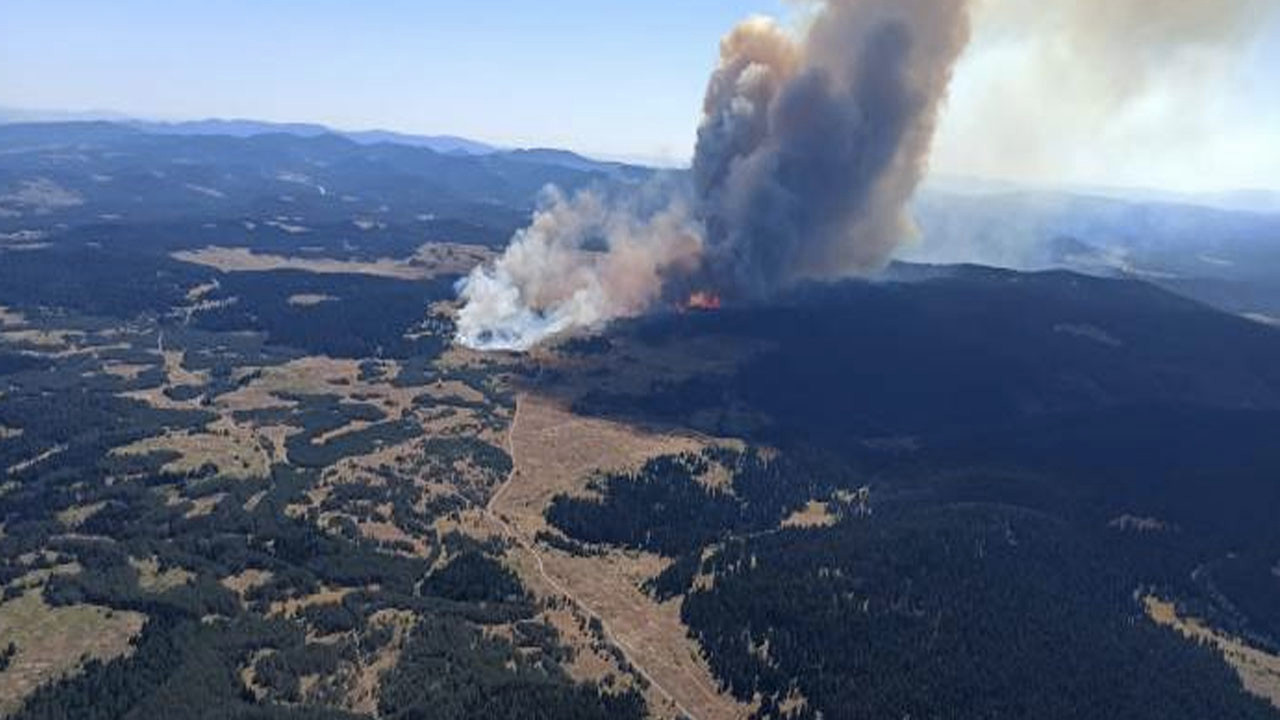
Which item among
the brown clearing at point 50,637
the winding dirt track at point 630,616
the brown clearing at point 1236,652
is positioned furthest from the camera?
the brown clearing at point 1236,652

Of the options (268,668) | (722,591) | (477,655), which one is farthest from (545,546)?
(268,668)

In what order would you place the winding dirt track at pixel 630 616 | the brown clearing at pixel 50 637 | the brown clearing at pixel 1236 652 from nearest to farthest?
the brown clearing at pixel 50 637 < the winding dirt track at pixel 630 616 < the brown clearing at pixel 1236 652

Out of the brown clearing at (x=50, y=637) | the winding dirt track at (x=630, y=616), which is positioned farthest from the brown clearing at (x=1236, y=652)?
the brown clearing at (x=50, y=637)

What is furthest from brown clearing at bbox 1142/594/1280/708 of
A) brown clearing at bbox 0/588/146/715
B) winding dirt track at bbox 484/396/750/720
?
brown clearing at bbox 0/588/146/715

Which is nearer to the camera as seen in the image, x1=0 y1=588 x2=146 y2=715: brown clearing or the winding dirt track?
x1=0 y1=588 x2=146 y2=715: brown clearing

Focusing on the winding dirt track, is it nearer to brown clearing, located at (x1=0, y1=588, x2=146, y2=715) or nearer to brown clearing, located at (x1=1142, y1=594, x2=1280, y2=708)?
brown clearing, located at (x1=0, y1=588, x2=146, y2=715)

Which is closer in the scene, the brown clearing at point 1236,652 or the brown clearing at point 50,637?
the brown clearing at point 50,637

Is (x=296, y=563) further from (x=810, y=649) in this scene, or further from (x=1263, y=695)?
(x=1263, y=695)

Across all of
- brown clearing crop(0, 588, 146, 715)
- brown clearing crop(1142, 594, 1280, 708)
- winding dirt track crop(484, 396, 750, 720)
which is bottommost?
brown clearing crop(0, 588, 146, 715)

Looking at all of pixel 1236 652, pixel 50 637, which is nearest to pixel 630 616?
pixel 50 637

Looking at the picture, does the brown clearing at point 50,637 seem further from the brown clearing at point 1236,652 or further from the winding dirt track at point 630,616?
the brown clearing at point 1236,652

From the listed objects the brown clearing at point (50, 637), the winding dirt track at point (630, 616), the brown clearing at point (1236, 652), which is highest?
the brown clearing at point (1236, 652)
